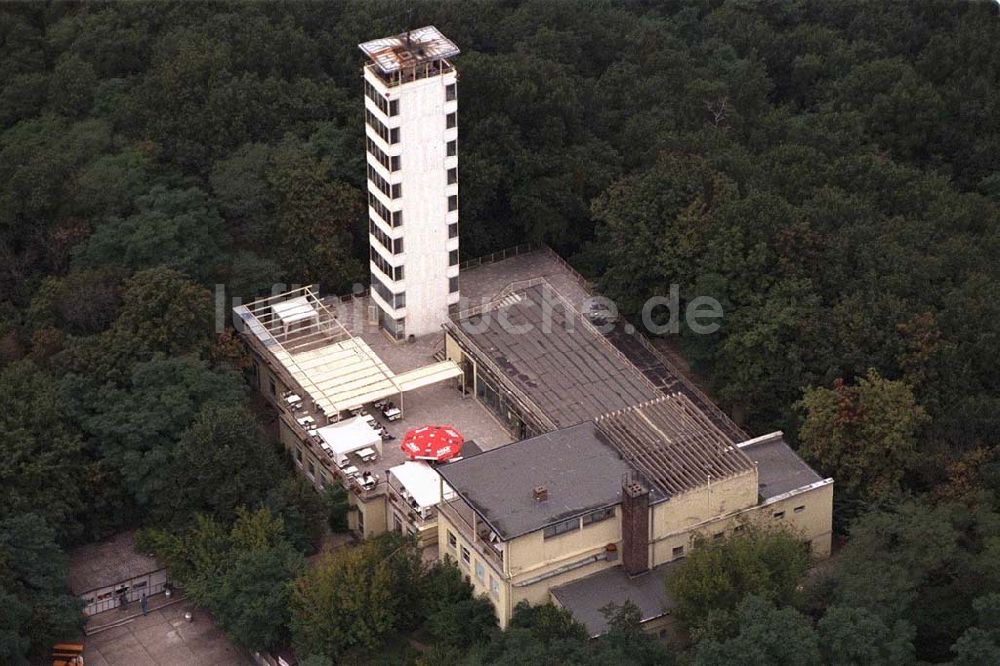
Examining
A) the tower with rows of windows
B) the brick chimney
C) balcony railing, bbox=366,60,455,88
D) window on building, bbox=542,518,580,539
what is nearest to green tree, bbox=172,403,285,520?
the tower with rows of windows

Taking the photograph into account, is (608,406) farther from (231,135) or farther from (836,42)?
(836,42)

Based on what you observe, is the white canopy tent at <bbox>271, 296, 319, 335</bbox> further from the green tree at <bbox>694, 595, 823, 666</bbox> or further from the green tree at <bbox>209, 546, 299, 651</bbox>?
the green tree at <bbox>694, 595, 823, 666</bbox>

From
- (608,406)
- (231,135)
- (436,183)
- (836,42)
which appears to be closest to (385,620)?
(608,406)

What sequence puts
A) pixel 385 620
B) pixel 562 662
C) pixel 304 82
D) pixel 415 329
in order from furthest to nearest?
pixel 304 82, pixel 415 329, pixel 385 620, pixel 562 662

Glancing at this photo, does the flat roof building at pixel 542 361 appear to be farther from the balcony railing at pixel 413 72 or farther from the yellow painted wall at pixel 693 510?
the balcony railing at pixel 413 72

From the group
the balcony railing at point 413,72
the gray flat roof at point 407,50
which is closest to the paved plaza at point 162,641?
the balcony railing at point 413,72
